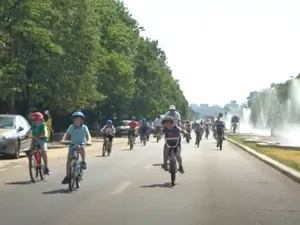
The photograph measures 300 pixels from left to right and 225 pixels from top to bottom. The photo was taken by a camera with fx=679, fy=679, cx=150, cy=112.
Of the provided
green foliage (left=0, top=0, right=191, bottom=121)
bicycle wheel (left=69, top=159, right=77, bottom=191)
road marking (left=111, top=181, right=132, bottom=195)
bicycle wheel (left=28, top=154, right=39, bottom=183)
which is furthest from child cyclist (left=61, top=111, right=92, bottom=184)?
green foliage (left=0, top=0, right=191, bottom=121)

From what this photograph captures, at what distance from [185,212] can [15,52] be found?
2656cm

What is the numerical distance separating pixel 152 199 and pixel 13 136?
13022 millimetres

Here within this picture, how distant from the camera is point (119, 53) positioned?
2473 inches

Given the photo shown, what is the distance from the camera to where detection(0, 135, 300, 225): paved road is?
413 inches

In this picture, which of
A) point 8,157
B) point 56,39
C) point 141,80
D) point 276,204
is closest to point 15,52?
point 56,39

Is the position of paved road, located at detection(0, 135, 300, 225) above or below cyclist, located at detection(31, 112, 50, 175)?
below

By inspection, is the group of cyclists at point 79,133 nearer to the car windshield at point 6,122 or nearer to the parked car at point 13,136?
the parked car at point 13,136

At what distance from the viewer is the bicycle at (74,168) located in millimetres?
14297

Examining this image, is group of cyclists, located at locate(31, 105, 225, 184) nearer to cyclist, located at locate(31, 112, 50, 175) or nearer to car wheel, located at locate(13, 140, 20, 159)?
cyclist, located at locate(31, 112, 50, 175)

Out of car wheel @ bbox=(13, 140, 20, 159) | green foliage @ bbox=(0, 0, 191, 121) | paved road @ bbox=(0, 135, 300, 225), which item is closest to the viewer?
paved road @ bbox=(0, 135, 300, 225)

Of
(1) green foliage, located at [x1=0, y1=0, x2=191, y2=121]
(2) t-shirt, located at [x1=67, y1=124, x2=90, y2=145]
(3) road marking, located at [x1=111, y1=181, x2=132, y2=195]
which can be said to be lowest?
(3) road marking, located at [x1=111, y1=181, x2=132, y2=195]

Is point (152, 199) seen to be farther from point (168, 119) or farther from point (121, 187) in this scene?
point (168, 119)

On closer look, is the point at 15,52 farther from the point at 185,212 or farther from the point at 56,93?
the point at 185,212

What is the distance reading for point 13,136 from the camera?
2498 centimetres
